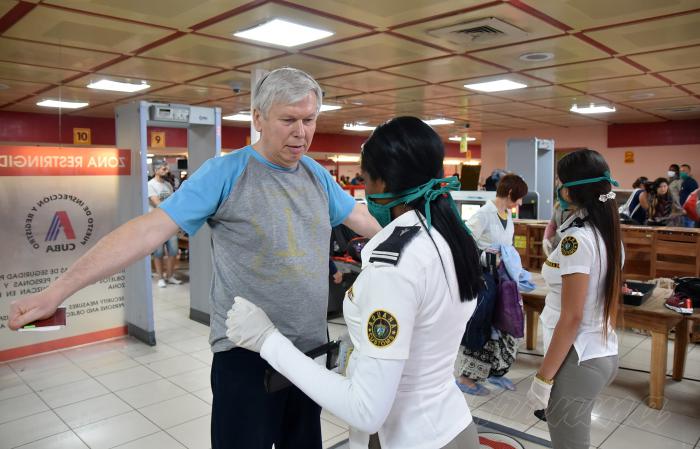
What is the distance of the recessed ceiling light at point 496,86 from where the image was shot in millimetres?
7141

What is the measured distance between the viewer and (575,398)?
199 centimetres

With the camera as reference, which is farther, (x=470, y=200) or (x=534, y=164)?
(x=534, y=164)

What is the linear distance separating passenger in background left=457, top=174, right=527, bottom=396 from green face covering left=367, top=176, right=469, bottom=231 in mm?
2571

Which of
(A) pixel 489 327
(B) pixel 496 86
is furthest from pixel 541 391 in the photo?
(B) pixel 496 86

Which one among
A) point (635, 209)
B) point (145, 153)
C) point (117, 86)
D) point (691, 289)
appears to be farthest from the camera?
point (635, 209)

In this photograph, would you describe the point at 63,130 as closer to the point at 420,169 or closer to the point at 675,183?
the point at 420,169

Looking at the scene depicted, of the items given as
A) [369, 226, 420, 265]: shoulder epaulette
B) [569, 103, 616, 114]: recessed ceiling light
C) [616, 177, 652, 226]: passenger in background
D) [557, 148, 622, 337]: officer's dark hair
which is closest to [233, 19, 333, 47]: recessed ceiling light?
[557, 148, 622, 337]: officer's dark hair

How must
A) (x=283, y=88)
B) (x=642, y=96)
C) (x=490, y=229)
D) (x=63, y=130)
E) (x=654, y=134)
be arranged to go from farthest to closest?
(x=654, y=134) → (x=63, y=130) → (x=642, y=96) → (x=490, y=229) → (x=283, y=88)

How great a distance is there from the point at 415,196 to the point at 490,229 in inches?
133

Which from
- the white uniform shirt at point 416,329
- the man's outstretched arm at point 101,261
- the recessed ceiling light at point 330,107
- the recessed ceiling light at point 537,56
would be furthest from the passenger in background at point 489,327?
the recessed ceiling light at point 330,107

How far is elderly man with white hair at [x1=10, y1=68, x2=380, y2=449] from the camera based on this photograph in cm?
142

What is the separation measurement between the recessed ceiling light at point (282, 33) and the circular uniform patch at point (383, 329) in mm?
3743

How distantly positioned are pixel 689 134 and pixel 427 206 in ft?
45.8

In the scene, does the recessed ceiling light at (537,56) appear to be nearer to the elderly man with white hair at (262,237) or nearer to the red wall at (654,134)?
the elderly man with white hair at (262,237)
